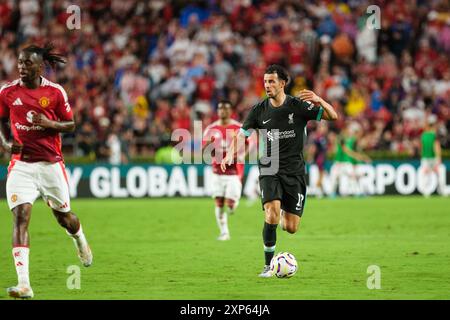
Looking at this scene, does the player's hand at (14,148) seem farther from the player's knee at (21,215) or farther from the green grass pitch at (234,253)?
the green grass pitch at (234,253)

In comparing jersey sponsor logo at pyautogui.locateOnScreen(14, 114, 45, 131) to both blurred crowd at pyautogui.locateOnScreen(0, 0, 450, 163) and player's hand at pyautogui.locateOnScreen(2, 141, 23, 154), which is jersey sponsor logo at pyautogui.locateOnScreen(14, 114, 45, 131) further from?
blurred crowd at pyautogui.locateOnScreen(0, 0, 450, 163)

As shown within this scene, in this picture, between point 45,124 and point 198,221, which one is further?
point 198,221

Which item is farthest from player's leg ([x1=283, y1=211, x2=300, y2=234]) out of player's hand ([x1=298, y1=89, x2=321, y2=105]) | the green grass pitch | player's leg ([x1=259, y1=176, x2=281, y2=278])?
player's hand ([x1=298, y1=89, x2=321, y2=105])

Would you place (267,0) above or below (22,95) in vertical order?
above

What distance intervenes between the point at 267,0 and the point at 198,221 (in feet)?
45.8

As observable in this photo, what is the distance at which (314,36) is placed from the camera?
31188mm

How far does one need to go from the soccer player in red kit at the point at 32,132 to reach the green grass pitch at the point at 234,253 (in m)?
1.11

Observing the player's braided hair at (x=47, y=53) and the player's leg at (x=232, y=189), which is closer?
the player's braided hair at (x=47, y=53)

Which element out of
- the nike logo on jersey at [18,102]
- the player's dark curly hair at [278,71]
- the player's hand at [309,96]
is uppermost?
the player's dark curly hair at [278,71]

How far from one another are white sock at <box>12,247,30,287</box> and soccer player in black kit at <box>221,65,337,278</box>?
10.7 ft

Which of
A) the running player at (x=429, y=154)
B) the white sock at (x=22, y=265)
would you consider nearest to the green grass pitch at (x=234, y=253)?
the white sock at (x=22, y=265)

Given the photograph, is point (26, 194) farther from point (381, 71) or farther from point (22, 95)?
point (381, 71)

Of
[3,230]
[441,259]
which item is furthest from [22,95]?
[3,230]

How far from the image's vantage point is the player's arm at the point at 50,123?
10.3 m
